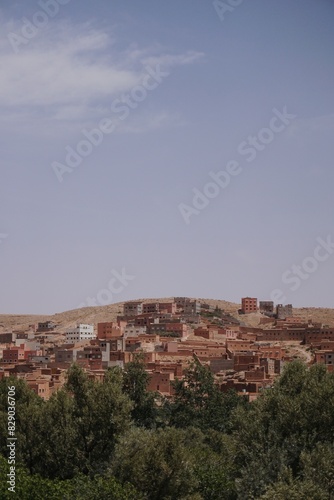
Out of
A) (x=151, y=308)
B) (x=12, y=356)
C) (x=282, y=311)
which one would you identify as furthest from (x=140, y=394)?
(x=282, y=311)

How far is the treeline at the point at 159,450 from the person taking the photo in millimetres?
13086

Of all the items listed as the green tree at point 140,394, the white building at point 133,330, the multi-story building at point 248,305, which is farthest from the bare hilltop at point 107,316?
the green tree at point 140,394

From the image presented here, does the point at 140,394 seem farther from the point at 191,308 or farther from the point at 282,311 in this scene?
the point at 282,311

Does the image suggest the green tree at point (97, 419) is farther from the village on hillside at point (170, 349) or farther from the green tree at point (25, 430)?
the village on hillside at point (170, 349)

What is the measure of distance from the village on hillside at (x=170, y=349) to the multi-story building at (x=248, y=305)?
5.47 m

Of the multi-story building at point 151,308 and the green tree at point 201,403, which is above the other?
the multi-story building at point 151,308

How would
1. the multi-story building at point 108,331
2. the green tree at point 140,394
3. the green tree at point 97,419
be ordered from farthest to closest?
the multi-story building at point 108,331 < the green tree at point 140,394 < the green tree at point 97,419

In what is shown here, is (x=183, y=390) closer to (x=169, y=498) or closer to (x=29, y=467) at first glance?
(x=29, y=467)

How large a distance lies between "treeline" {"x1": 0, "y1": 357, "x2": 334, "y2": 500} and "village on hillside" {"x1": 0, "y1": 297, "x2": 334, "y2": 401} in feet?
34.7

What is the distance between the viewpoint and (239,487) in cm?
1366

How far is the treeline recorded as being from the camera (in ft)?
42.9

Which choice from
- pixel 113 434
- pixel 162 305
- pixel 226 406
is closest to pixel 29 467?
pixel 113 434

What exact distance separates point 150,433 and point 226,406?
45.0ft

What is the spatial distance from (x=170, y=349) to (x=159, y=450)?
90.5 ft
